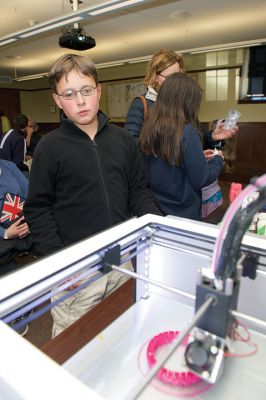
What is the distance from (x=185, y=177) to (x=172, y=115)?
32 cm

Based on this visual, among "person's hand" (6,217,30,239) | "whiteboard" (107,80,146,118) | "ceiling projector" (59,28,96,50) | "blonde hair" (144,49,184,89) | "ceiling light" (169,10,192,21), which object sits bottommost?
"person's hand" (6,217,30,239)

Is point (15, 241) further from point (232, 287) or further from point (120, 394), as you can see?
point (232, 287)

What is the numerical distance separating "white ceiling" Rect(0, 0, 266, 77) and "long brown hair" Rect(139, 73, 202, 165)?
225cm

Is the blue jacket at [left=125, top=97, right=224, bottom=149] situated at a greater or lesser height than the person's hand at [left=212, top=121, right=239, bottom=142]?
greater

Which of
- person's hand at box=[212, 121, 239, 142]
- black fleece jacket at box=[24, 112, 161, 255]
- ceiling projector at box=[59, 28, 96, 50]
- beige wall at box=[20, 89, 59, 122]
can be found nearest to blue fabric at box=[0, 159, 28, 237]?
black fleece jacket at box=[24, 112, 161, 255]

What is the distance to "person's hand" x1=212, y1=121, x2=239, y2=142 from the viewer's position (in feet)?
6.15

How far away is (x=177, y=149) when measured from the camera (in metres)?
1.46

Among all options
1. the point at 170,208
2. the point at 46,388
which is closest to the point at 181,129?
the point at 170,208

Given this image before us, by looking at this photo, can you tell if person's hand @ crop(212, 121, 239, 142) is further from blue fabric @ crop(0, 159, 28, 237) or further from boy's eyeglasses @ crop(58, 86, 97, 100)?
blue fabric @ crop(0, 159, 28, 237)

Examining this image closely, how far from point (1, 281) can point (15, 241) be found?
136cm

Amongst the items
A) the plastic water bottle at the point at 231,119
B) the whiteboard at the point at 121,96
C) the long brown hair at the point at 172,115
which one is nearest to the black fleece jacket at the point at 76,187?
the long brown hair at the point at 172,115

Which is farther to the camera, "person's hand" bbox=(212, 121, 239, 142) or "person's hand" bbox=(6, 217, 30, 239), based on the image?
"person's hand" bbox=(212, 121, 239, 142)

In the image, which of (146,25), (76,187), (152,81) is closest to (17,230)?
(76,187)

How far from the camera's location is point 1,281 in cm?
50
